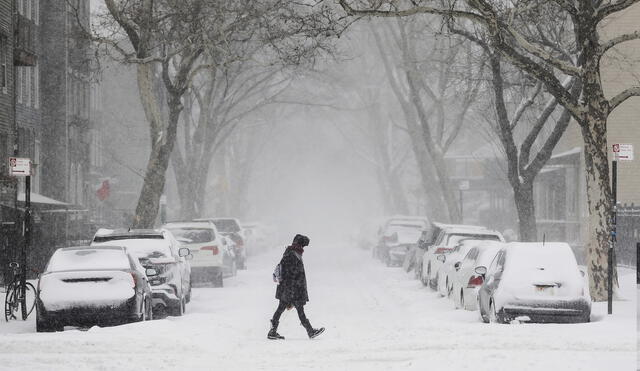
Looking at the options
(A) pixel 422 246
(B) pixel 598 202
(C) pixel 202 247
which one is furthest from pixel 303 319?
(A) pixel 422 246

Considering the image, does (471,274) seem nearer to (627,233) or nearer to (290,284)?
(290,284)

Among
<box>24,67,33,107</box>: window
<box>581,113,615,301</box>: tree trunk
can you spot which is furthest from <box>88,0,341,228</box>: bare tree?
<box>24,67,33,107</box>: window

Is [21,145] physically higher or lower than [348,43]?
lower

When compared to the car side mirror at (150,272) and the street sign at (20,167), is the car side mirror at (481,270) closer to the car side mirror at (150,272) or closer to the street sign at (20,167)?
the car side mirror at (150,272)

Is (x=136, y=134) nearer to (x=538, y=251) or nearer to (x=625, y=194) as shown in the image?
(x=625, y=194)

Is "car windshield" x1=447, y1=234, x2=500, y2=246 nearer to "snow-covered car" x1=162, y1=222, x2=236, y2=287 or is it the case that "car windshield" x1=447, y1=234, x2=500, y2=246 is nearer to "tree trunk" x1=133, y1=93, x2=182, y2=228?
"snow-covered car" x1=162, y1=222, x2=236, y2=287

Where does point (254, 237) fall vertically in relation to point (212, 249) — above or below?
below

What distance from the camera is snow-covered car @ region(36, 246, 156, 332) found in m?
18.2

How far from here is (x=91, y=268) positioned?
18.6 metres

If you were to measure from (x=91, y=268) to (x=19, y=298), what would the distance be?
3.68 metres

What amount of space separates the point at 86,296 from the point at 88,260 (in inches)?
30.0

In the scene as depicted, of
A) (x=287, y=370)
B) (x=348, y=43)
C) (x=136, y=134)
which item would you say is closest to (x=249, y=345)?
(x=287, y=370)

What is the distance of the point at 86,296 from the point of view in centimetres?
1827

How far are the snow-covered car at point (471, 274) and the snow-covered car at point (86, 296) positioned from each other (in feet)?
20.7
